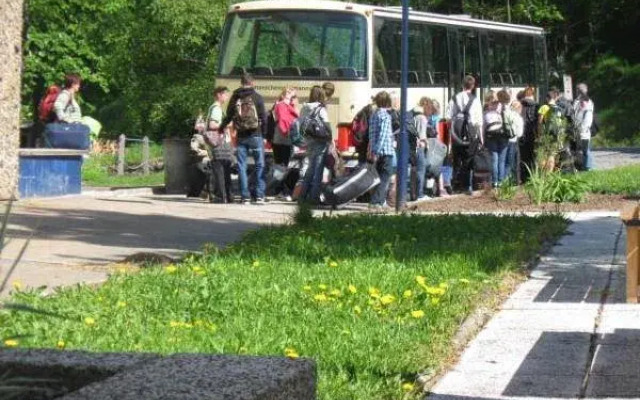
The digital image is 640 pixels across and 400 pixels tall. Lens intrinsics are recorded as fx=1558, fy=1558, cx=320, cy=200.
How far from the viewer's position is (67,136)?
22641 millimetres

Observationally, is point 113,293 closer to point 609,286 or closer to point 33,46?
point 609,286

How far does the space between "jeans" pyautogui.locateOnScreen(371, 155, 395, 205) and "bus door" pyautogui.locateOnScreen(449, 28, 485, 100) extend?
9022 mm

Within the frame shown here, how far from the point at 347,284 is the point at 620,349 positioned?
2455 mm

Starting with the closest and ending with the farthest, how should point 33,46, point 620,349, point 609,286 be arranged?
1. point 620,349
2. point 609,286
3. point 33,46

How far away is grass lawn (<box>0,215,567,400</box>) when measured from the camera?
7.78 meters

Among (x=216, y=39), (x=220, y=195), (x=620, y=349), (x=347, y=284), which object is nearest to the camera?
(x=620, y=349)

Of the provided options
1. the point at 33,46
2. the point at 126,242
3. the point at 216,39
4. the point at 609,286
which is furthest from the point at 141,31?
the point at 609,286

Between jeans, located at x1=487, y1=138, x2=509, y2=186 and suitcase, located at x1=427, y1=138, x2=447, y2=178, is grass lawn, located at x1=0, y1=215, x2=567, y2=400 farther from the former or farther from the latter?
jeans, located at x1=487, y1=138, x2=509, y2=186

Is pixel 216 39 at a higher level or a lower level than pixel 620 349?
higher

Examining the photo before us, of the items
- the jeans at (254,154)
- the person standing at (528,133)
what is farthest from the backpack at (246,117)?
the person standing at (528,133)

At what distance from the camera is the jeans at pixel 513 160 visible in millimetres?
26375

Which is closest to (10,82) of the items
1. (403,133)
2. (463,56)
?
(403,133)

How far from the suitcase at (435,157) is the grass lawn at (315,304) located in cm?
931

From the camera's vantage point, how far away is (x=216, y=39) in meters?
47.6
